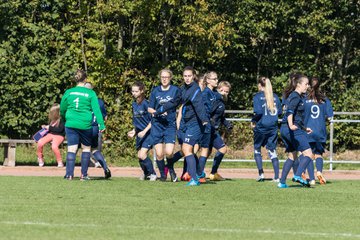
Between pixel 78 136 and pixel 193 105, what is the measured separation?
2.25m

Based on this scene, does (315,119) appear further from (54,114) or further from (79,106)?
A: (54,114)

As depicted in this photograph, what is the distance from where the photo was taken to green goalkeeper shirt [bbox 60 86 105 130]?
18891 millimetres

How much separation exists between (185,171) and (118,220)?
26.9 feet

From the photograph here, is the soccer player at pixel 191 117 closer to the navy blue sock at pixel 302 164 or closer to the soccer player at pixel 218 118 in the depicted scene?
the soccer player at pixel 218 118

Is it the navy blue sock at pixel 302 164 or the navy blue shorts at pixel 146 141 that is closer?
the navy blue sock at pixel 302 164

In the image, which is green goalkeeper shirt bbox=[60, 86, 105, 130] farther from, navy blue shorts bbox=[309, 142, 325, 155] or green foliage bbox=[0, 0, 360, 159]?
green foliage bbox=[0, 0, 360, 159]

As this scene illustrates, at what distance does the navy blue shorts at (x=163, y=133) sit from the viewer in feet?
62.4

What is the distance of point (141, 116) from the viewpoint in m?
19.9

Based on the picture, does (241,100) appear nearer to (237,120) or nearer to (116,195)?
(237,120)

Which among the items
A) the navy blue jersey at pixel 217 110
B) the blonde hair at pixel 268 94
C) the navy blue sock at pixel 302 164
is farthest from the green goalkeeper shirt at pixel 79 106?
the navy blue sock at pixel 302 164

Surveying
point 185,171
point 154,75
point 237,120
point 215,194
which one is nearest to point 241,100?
point 154,75

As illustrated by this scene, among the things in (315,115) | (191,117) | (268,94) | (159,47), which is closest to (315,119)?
(315,115)

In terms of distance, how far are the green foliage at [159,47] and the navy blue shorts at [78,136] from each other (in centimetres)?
1011

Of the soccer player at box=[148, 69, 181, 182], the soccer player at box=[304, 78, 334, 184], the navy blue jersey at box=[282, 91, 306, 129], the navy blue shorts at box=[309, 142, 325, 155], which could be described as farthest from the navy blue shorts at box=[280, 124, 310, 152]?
the soccer player at box=[148, 69, 181, 182]
